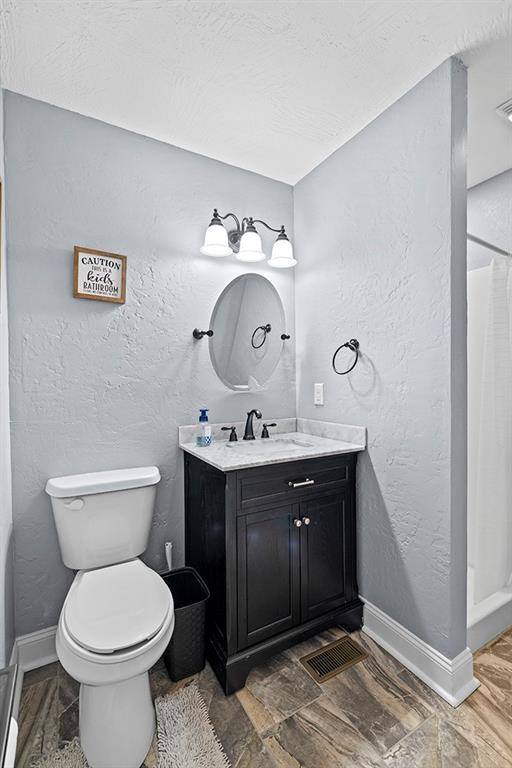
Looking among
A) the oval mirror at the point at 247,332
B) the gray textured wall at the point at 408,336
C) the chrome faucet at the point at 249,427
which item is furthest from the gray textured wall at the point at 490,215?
the chrome faucet at the point at 249,427

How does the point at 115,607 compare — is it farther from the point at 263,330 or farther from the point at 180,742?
the point at 263,330

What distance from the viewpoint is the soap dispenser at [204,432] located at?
6.23ft

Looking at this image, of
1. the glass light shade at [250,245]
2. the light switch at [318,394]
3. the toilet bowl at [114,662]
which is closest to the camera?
the toilet bowl at [114,662]

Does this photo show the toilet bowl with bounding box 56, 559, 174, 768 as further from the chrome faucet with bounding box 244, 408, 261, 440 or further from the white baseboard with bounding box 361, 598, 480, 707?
the white baseboard with bounding box 361, 598, 480, 707

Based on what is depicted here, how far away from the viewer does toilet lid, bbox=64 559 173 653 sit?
113 centimetres

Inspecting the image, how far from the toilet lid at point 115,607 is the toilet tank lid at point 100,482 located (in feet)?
1.07

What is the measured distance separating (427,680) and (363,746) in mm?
416

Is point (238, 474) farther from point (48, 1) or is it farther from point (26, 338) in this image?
point (48, 1)

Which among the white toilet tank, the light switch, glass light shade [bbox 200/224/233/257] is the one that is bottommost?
the white toilet tank

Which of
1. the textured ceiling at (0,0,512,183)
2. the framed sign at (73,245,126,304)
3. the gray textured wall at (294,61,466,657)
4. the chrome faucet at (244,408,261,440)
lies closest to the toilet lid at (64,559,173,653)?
the chrome faucet at (244,408,261,440)

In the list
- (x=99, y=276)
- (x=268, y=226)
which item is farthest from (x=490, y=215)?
(x=99, y=276)

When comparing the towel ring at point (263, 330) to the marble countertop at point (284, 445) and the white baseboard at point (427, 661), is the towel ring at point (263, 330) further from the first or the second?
the white baseboard at point (427, 661)

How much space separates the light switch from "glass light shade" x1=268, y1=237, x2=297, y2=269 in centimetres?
73

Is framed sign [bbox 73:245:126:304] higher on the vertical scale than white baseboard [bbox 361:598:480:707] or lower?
higher
